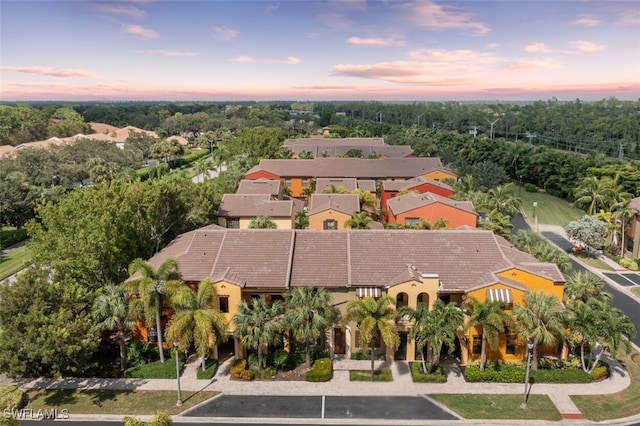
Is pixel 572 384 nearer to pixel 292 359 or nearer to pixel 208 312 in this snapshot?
pixel 292 359

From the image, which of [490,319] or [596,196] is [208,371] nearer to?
[490,319]

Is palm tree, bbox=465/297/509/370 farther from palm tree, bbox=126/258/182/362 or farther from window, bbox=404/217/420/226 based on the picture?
window, bbox=404/217/420/226

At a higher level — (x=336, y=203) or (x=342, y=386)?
(x=336, y=203)

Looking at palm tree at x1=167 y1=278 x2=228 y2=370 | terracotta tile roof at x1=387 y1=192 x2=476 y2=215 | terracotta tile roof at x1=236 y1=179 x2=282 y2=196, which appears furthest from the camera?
terracotta tile roof at x1=236 y1=179 x2=282 y2=196

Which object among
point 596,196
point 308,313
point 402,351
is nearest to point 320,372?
point 308,313

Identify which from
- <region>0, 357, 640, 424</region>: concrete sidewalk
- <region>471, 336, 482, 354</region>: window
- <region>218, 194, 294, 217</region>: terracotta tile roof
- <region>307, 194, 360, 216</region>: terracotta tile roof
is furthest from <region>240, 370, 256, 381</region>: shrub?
<region>307, 194, 360, 216</region>: terracotta tile roof

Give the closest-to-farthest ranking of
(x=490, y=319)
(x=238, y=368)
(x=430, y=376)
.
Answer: (x=490, y=319), (x=430, y=376), (x=238, y=368)
